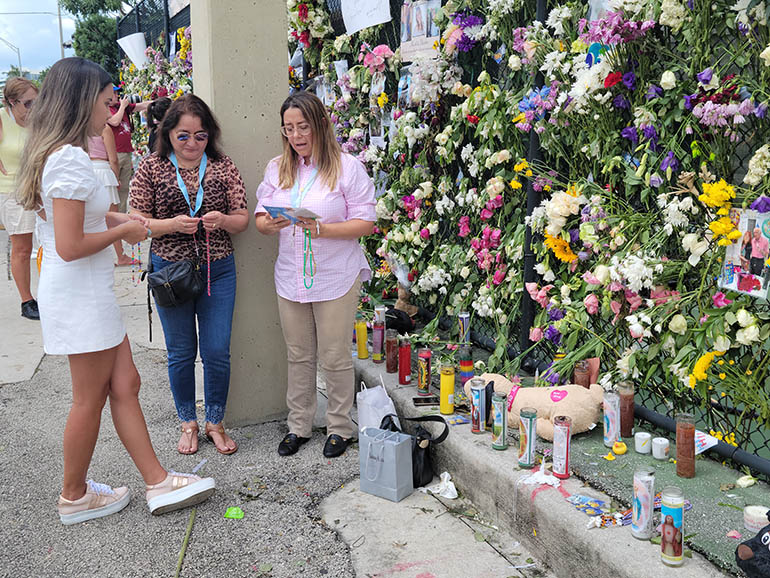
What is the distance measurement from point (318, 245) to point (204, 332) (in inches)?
30.2

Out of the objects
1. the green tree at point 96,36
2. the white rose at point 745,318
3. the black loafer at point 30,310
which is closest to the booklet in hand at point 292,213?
the white rose at point 745,318

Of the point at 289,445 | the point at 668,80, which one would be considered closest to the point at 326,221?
the point at 289,445

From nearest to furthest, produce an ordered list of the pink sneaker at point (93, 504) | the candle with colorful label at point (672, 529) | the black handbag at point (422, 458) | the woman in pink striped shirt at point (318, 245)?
the candle with colorful label at point (672, 529) < the pink sneaker at point (93, 504) < the black handbag at point (422, 458) < the woman in pink striped shirt at point (318, 245)

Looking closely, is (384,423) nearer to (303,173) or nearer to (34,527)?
(303,173)

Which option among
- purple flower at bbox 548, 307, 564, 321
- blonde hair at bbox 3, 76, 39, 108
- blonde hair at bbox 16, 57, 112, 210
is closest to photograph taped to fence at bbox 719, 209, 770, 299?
purple flower at bbox 548, 307, 564, 321

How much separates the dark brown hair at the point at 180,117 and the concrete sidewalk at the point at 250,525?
5.28ft

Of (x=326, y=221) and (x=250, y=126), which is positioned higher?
(x=250, y=126)

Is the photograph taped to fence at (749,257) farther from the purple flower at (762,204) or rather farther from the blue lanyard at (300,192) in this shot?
the blue lanyard at (300,192)

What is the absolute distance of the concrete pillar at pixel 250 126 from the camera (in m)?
3.95

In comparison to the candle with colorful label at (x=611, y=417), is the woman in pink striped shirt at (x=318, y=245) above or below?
above

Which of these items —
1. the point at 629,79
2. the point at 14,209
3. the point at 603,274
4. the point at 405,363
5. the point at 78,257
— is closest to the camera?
the point at 78,257

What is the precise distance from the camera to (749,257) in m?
2.68

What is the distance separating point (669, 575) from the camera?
2.25 meters

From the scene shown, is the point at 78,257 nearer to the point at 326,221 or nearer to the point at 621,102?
the point at 326,221
